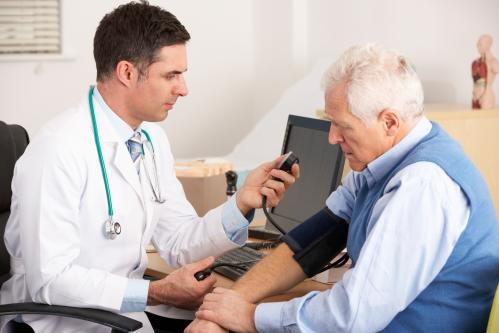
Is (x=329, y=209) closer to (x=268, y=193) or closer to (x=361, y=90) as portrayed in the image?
(x=268, y=193)

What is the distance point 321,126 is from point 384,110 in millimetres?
622

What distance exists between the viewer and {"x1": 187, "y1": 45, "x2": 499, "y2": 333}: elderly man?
1.49 meters

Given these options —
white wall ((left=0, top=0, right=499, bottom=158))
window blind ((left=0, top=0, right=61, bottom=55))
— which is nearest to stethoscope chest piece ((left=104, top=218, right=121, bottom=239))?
white wall ((left=0, top=0, right=499, bottom=158))

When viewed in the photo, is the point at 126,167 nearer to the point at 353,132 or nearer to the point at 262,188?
the point at 262,188

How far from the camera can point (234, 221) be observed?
215 cm

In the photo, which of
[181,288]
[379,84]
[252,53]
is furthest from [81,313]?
[252,53]

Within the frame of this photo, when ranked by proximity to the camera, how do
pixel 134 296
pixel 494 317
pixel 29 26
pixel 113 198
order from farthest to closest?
pixel 29 26
pixel 113 198
pixel 134 296
pixel 494 317

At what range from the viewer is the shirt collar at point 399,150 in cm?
162

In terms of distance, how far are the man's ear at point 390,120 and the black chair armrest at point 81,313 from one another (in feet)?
2.12

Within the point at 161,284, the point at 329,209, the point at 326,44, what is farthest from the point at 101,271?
the point at 326,44

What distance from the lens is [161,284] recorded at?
1.94 metres

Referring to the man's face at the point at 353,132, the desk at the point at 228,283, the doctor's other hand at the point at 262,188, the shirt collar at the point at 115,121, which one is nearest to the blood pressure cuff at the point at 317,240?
the desk at the point at 228,283

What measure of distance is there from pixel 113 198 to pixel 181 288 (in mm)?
276

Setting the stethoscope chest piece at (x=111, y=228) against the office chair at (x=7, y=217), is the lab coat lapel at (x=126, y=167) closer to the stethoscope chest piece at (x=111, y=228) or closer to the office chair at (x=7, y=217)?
the stethoscope chest piece at (x=111, y=228)
